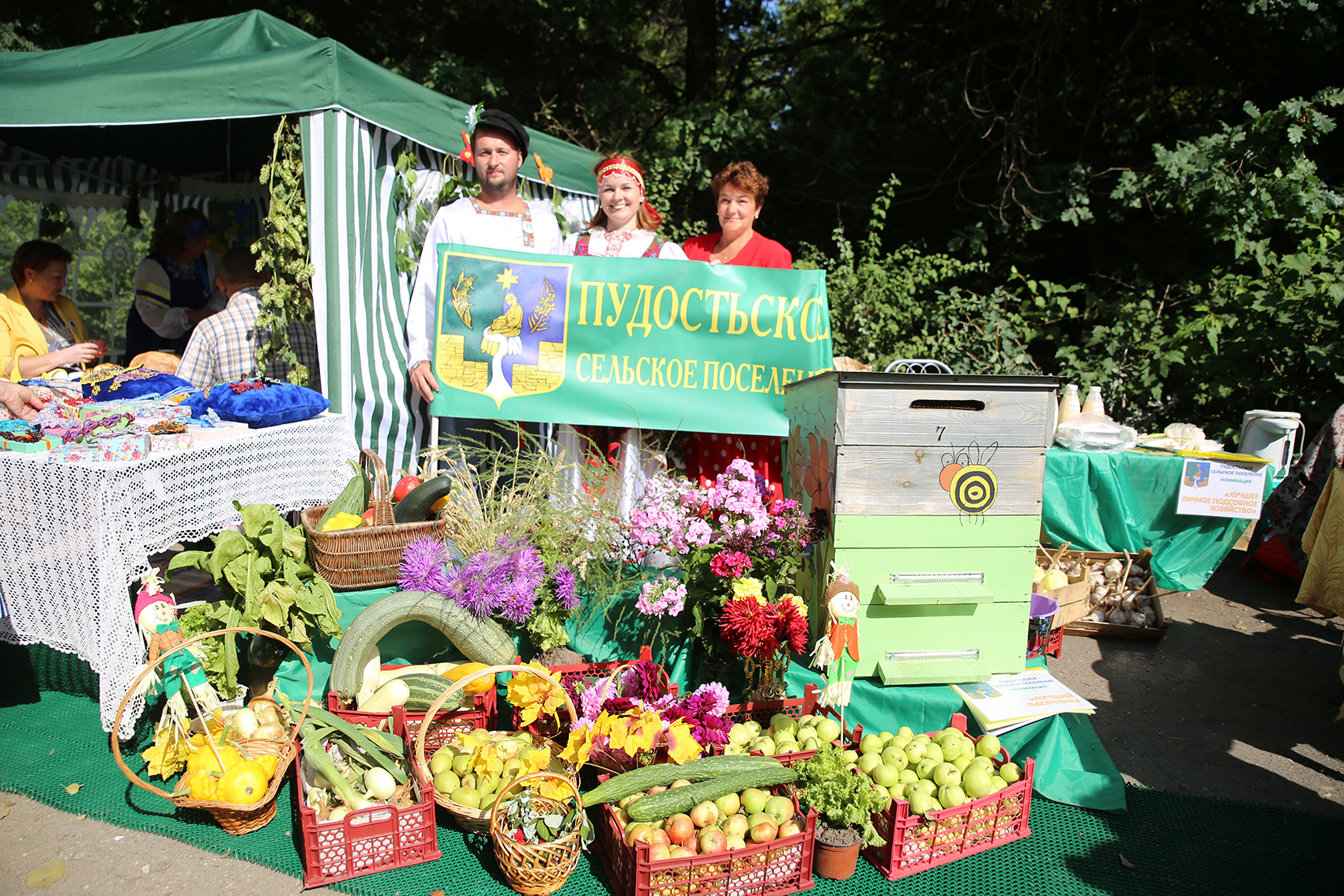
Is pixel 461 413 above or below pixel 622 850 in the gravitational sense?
above

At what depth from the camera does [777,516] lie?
2.62m

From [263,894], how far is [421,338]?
2495 mm

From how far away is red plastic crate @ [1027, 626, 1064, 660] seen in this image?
3.11 meters

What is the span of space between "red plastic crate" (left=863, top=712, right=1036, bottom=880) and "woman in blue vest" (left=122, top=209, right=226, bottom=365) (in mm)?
5826

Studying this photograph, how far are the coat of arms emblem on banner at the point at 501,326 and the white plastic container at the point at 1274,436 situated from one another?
4.72 meters

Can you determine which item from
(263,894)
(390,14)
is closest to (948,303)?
(263,894)

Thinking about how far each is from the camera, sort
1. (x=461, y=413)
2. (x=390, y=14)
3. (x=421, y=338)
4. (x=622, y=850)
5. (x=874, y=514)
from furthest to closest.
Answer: (x=390, y=14)
(x=421, y=338)
(x=461, y=413)
(x=874, y=514)
(x=622, y=850)

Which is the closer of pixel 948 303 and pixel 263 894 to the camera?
pixel 263 894

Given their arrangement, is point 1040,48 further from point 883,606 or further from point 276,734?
point 276,734

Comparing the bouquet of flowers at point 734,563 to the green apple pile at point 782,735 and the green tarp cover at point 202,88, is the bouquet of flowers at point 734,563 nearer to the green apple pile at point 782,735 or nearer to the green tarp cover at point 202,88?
the green apple pile at point 782,735

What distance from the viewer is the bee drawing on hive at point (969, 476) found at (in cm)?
250

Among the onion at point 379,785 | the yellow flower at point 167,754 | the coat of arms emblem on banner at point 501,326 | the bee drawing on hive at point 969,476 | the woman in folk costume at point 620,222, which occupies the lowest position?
the yellow flower at point 167,754

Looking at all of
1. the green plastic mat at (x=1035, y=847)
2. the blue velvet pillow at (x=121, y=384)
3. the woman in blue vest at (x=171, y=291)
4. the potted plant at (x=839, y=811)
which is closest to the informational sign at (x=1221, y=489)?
the green plastic mat at (x=1035, y=847)

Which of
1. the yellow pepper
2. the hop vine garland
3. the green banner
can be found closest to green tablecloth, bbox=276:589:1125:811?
the yellow pepper
